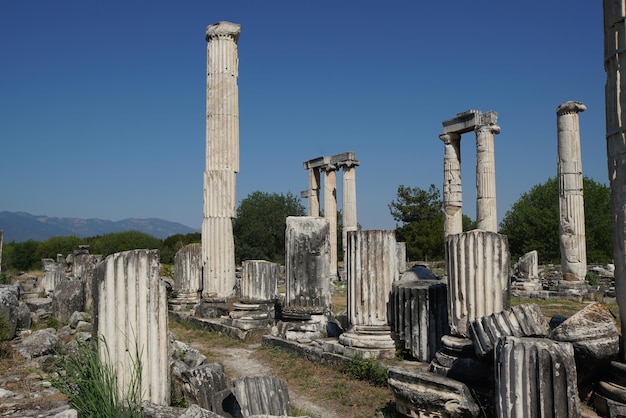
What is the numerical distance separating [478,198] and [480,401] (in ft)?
49.1

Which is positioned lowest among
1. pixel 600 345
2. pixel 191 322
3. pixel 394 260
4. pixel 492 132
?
pixel 191 322

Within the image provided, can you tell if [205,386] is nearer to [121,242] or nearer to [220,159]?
[220,159]

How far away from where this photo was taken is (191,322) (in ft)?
44.4

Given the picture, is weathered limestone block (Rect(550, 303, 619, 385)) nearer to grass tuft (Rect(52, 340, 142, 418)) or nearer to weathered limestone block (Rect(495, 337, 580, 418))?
weathered limestone block (Rect(495, 337, 580, 418))

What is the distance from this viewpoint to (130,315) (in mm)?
4816

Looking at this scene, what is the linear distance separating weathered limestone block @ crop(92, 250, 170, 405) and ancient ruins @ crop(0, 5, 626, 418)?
0.03 ft

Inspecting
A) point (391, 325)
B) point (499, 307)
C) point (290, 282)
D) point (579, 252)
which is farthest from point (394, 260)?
point (579, 252)

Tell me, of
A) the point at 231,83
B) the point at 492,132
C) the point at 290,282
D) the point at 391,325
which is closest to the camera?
the point at 391,325

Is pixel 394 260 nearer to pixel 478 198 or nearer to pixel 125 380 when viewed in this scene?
pixel 125 380

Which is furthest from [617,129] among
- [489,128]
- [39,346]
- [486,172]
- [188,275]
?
[486,172]

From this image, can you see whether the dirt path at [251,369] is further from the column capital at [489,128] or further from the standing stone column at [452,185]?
the column capital at [489,128]

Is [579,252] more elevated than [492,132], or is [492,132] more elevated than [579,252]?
[492,132]

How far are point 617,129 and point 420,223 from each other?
41086 mm

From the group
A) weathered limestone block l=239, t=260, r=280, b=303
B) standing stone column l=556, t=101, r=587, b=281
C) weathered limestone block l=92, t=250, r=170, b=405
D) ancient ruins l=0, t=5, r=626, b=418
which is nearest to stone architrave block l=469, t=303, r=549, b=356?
ancient ruins l=0, t=5, r=626, b=418
